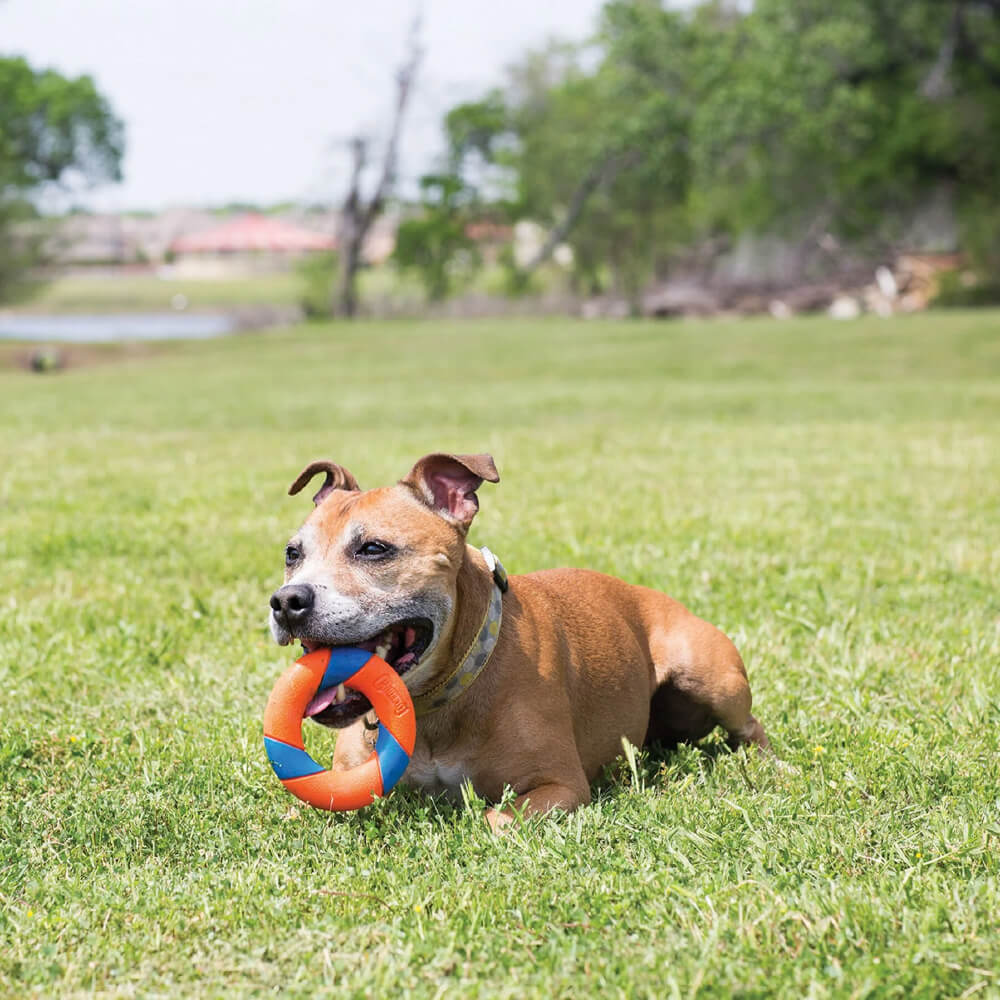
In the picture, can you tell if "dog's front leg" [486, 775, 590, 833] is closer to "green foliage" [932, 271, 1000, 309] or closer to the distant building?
"green foliage" [932, 271, 1000, 309]

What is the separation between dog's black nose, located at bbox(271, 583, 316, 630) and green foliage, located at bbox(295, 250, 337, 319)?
2142 inches

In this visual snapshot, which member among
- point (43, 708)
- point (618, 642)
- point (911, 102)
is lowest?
point (43, 708)

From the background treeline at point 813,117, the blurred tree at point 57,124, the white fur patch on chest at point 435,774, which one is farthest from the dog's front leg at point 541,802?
the blurred tree at point 57,124

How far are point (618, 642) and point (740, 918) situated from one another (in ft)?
4.94

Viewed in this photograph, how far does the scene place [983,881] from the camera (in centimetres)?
311

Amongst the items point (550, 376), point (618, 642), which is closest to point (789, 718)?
point (618, 642)

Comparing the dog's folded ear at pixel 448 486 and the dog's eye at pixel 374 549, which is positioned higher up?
the dog's folded ear at pixel 448 486

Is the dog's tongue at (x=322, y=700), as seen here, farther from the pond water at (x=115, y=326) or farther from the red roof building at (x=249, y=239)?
the red roof building at (x=249, y=239)

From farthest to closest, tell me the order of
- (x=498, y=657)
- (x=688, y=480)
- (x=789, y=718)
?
(x=688, y=480) → (x=789, y=718) → (x=498, y=657)

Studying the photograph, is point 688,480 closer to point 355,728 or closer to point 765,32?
point 355,728

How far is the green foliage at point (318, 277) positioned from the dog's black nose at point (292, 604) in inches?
2142

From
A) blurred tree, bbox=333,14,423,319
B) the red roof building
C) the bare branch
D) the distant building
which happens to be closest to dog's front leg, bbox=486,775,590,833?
the bare branch

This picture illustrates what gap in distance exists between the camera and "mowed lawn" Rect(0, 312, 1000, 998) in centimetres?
282

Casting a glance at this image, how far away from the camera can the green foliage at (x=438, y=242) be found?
62.4 meters
